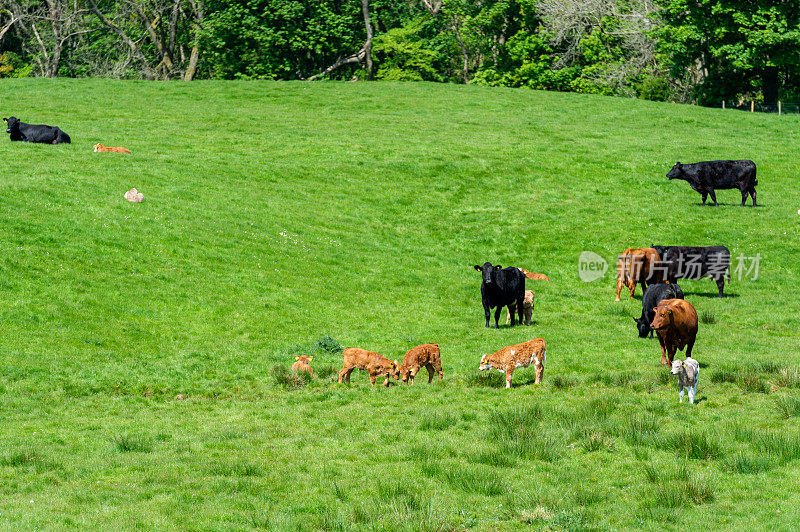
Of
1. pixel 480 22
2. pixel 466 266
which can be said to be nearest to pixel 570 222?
pixel 466 266

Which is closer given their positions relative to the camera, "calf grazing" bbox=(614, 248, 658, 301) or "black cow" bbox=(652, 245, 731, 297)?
"calf grazing" bbox=(614, 248, 658, 301)

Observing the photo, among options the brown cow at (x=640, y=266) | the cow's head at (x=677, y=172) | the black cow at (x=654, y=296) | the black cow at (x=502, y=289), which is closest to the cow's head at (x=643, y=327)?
the black cow at (x=654, y=296)

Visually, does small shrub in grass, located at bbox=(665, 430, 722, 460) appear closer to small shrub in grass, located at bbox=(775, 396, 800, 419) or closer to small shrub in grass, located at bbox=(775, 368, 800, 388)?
small shrub in grass, located at bbox=(775, 396, 800, 419)

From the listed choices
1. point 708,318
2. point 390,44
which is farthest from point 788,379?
point 390,44

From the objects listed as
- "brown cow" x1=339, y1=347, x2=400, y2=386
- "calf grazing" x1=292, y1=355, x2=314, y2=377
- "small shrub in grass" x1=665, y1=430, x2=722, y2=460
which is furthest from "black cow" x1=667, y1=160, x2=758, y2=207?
"small shrub in grass" x1=665, y1=430, x2=722, y2=460

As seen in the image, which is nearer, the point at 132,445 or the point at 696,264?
the point at 132,445

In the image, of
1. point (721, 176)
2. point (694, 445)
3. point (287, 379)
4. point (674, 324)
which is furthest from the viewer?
point (721, 176)

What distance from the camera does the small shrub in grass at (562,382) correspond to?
18455mm

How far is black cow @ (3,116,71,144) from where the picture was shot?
140ft

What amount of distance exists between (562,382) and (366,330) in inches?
326

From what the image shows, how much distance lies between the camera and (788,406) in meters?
15.5

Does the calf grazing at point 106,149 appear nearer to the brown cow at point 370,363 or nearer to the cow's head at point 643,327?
the brown cow at point 370,363

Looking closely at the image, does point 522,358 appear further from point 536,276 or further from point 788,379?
point 536,276

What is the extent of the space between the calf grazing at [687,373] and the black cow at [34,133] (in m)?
37.3
